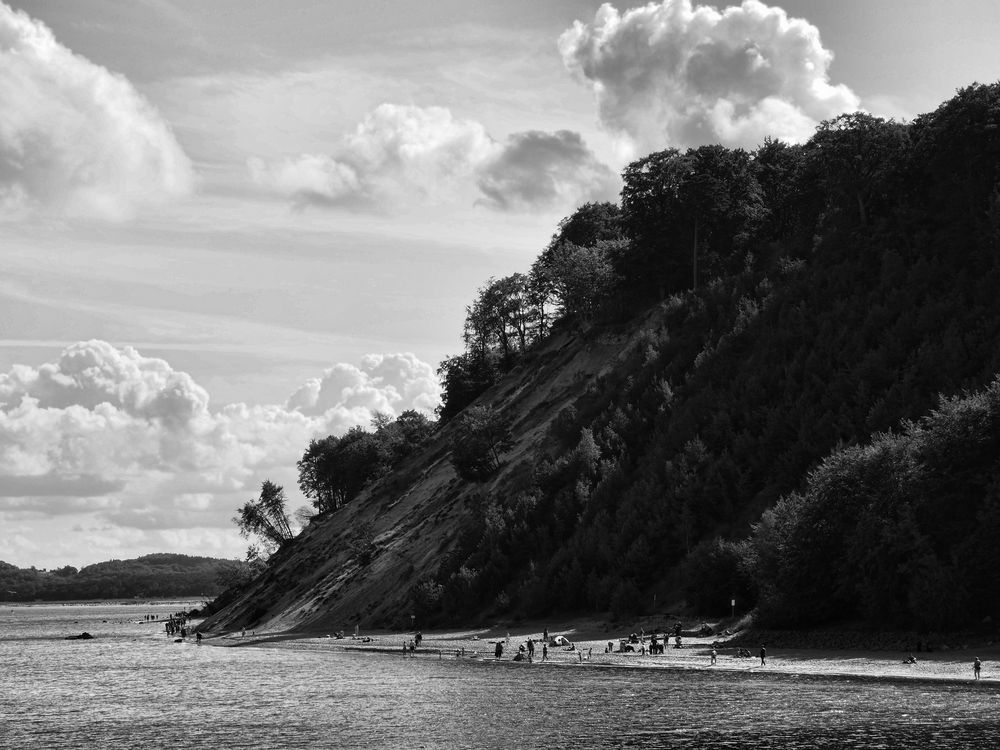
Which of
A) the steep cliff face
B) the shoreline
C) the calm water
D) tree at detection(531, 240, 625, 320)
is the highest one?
tree at detection(531, 240, 625, 320)

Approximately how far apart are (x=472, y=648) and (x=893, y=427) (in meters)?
38.2

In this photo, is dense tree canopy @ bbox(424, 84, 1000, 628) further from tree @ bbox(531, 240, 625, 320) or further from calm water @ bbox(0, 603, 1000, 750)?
calm water @ bbox(0, 603, 1000, 750)

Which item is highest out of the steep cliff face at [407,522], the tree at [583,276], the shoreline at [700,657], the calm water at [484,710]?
the tree at [583,276]

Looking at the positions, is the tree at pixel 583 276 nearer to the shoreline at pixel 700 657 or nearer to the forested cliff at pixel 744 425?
the forested cliff at pixel 744 425

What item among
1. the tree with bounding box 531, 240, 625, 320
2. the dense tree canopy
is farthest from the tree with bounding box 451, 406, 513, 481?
the tree with bounding box 531, 240, 625, 320

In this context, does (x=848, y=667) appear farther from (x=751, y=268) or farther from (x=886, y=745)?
(x=751, y=268)

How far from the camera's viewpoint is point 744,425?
105m

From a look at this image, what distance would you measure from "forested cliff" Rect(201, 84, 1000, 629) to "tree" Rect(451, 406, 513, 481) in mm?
286

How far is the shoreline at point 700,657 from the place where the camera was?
6606cm

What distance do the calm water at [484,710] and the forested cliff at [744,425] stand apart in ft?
48.1

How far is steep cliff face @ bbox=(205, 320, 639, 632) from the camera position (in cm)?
12500

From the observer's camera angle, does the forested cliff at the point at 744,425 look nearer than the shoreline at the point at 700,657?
No

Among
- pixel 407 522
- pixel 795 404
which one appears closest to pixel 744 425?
pixel 795 404

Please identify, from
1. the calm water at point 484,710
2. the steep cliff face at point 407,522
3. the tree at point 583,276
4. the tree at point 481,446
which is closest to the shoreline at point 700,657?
the calm water at point 484,710
